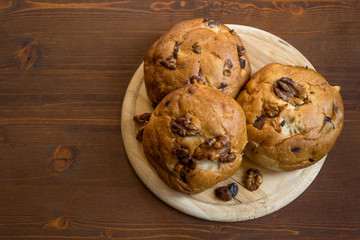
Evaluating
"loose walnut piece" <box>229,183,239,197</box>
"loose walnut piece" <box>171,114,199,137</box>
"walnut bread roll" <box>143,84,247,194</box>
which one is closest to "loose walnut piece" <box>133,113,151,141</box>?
"walnut bread roll" <box>143,84,247,194</box>

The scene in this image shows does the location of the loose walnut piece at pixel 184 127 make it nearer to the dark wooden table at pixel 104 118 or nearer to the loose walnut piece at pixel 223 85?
the loose walnut piece at pixel 223 85

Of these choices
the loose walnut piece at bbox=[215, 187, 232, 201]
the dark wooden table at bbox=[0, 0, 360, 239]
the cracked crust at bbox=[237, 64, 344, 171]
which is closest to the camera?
the cracked crust at bbox=[237, 64, 344, 171]

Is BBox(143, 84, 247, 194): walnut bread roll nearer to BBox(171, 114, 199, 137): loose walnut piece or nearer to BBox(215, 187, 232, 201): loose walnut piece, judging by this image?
BBox(171, 114, 199, 137): loose walnut piece

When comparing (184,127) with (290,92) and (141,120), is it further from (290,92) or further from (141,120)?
(290,92)

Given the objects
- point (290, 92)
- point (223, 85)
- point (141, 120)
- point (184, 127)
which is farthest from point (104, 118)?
point (290, 92)

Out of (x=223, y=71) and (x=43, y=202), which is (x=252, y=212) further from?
(x=43, y=202)

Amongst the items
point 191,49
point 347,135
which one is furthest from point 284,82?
point 347,135

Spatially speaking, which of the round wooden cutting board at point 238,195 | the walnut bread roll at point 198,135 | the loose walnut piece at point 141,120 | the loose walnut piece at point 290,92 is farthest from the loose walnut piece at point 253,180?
the loose walnut piece at point 141,120
